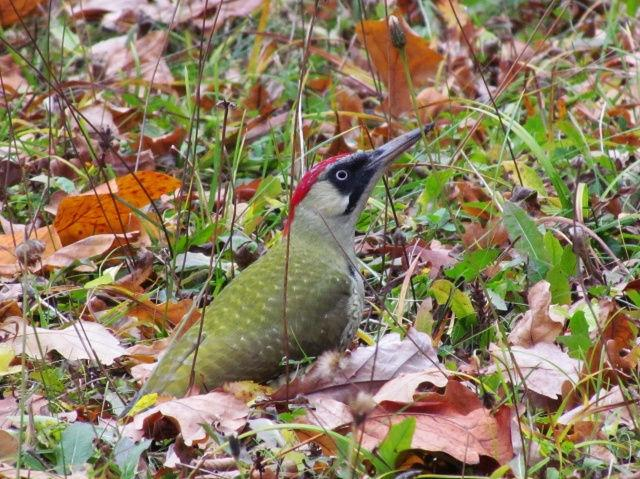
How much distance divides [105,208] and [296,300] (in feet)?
4.21

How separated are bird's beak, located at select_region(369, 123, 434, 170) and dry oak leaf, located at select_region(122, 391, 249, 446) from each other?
46.9 inches

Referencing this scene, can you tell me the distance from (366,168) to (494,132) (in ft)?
4.67

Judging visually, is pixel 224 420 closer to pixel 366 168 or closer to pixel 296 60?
pixel 366 168

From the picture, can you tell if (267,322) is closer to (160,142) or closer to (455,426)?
(455,426)

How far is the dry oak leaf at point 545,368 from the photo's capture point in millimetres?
3459

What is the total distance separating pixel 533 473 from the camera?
3.02m

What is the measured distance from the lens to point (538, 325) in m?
3.85

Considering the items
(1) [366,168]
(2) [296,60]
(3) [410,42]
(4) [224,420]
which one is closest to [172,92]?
(2) [296,60]

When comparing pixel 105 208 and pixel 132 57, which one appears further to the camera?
pixel 132 57

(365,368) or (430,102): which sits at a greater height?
(365,368)

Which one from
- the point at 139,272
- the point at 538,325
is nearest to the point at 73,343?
the point at 139,272

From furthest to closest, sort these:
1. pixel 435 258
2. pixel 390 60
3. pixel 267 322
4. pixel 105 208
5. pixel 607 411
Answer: pixel 390 60 → pixel 105 208 → pixel 435 258 → pixel 267 322 → pixel 607 411

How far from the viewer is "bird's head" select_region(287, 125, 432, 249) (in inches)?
168

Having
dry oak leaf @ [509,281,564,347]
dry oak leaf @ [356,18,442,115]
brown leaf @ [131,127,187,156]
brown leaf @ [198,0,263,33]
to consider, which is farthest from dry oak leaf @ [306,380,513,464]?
brown leaf @ [198,0,263,33]
